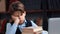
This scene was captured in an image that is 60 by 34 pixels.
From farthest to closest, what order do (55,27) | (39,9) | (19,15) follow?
(39,9)
(19,15)
(55,27)

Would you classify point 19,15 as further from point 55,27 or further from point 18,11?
point 55,27

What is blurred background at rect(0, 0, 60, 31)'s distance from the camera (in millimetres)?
2754

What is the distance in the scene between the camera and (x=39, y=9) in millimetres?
2820

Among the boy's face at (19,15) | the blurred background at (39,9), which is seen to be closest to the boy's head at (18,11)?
the boy's face at (19,15)

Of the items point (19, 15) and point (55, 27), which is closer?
point (55, 27)

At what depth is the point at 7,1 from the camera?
2.90 m

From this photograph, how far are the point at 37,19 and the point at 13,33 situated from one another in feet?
3.97

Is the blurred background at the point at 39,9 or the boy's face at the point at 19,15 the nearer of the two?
the boy's face at the point at 19,15

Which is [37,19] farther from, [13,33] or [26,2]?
[13,33]

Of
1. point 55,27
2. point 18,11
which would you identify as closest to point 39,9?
point 18,11

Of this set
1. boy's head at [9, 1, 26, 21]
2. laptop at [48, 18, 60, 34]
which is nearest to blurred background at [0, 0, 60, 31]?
boy's head at [9, 1, 26, 21]

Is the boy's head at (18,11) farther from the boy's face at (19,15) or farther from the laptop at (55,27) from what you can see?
the laptop at (55,27)

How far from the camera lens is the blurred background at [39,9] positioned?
2754 millimetres

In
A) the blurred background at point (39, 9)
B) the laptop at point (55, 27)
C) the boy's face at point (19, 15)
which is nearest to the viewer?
the laptop at point (55, 27)
